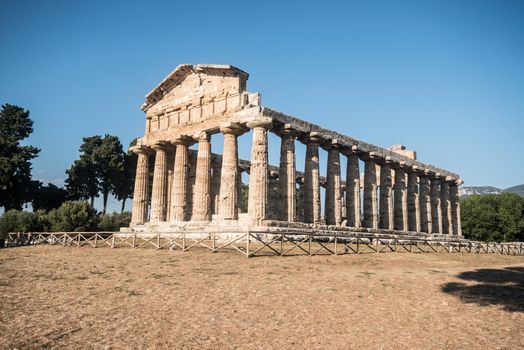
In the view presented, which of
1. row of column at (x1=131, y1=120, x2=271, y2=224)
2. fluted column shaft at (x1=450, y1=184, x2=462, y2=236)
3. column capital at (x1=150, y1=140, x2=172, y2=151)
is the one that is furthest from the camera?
fluted column shaft at (x1=450, y1=184, x2=462, y2=236)

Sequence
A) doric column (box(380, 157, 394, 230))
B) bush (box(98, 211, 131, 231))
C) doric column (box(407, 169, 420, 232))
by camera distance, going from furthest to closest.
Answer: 1. bush (box(98, 211, 131, 231))
2. doric column (box(407, 169, 420, 232))
3. doric column (box(380, 157, 394, 230))

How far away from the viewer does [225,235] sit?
2842 centimetres

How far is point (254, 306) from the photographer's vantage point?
1170 cm

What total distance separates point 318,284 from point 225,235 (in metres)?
14.6

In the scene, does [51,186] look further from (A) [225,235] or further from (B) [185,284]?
(B) [185,284]

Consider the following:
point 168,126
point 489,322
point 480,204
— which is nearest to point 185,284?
point 489,322

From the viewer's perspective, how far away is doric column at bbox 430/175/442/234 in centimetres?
5031

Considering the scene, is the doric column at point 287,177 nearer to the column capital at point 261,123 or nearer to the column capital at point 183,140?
the column capital at point 261,123

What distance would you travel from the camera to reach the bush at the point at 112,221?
50094 millimetres

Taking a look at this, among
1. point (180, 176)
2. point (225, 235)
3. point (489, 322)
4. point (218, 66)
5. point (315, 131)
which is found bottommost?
point (489, 322)

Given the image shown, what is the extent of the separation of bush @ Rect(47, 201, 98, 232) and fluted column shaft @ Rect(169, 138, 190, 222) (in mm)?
14813

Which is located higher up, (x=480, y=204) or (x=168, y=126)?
(x=168, y=126)

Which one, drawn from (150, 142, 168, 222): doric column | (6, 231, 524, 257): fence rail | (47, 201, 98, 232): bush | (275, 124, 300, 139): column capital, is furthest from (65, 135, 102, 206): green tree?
(275, 124, 300, 139): column capital

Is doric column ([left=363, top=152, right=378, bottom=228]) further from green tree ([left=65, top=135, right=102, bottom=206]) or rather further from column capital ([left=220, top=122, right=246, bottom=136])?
green tree ([left=65, top=135, right=102, bottom=206])
